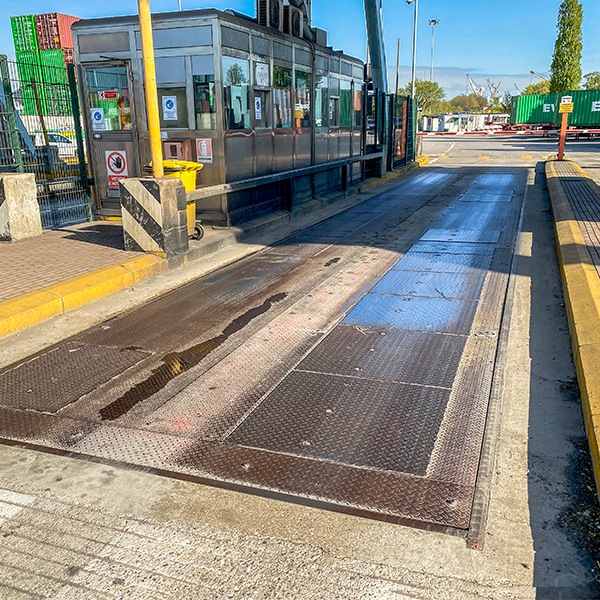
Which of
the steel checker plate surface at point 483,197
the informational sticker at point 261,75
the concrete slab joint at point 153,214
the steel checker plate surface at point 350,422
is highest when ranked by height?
the informational sticker at point 261,75

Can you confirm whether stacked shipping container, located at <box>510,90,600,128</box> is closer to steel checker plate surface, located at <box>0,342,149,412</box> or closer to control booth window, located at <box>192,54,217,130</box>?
control booth window, located at <box>192,54,217,130</box>

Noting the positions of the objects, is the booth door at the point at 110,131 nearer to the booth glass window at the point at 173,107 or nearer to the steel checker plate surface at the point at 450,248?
the booth glass window at the point at 173,107

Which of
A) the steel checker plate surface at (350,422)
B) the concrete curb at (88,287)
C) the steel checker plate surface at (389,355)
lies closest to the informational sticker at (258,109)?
the concrete curb at (88,287)

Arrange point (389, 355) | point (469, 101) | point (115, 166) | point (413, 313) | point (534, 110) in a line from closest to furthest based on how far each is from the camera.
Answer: point (389, 355) → point (413, 313) → point (115, 166) → point (534, 110) → point (469, 101)

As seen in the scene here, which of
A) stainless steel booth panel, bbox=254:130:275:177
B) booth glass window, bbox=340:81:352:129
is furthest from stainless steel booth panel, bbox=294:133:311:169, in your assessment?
booth glass window, bbox=340:81:352:129

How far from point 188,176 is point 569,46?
6976 centimetres

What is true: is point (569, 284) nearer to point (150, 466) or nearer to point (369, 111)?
point (150, 466)

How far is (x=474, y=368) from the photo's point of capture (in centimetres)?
465

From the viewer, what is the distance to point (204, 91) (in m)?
9.51

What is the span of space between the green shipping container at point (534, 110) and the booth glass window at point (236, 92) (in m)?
50.8

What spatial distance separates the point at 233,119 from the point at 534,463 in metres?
8.18

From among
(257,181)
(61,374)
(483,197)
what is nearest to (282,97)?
(257,181)

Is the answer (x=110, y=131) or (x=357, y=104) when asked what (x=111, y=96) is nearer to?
(x=110, y=131)

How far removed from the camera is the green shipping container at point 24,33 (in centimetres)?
4309
